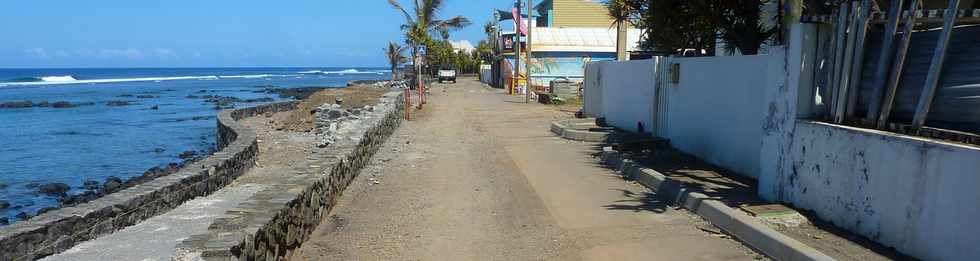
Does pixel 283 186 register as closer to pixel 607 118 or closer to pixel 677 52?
pixel 677 52

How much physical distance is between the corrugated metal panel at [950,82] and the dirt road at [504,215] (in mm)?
1782

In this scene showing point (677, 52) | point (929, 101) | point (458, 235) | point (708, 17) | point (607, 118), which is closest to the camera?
point (929, 101)

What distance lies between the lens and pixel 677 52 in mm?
13273

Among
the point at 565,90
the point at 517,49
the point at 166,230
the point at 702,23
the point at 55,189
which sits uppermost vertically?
the point at 702,23

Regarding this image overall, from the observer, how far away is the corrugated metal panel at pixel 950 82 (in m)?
5.42

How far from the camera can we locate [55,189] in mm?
12609

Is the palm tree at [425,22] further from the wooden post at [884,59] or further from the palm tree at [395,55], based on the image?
the wooden post at [884,59]

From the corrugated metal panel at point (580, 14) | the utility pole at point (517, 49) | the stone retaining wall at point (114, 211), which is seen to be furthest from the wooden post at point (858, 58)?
the corrugated metal panel at point (580, 14)

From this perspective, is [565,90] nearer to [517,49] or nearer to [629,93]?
[517,49]

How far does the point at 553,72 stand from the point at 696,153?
29.2 m

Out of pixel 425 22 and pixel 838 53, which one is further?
pixel 425 22

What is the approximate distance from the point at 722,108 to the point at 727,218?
11.4 ft

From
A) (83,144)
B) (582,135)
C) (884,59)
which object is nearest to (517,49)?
(83,144)

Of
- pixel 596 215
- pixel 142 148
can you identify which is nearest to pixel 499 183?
pixel 596 215
